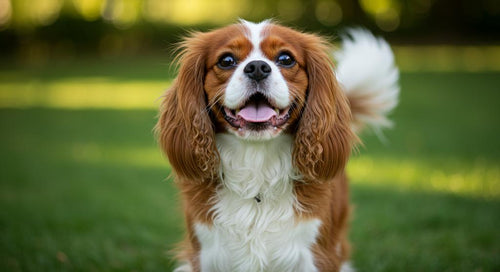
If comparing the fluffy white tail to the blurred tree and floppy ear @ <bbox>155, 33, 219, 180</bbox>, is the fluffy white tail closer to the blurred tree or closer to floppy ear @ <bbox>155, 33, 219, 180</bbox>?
floppy ear @ <bbox>155, 33, 219, 180</bbox>

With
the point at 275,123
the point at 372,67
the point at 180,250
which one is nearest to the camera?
the point at 275,123

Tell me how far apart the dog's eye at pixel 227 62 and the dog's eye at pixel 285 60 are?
31 centimetres

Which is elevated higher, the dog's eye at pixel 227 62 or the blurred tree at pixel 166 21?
the dog's eye at pixel 227 62

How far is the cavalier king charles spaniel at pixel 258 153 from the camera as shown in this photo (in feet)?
10.6

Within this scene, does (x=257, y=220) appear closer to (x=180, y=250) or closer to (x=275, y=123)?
(x=275, y=123)

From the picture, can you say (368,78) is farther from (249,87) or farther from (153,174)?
(153,174)

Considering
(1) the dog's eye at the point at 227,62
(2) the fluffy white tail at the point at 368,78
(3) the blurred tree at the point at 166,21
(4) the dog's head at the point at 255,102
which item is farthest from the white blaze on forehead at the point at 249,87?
(3) the blurred tree at the point at 166,21

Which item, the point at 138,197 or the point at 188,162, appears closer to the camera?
the point at 188,162

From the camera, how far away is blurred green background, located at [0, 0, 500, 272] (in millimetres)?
4676

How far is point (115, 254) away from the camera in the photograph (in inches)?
181

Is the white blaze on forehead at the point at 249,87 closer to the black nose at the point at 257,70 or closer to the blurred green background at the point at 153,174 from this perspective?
the black nose at the point at 257,70

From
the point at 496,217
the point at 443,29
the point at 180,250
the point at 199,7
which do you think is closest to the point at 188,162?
the point at 180,250

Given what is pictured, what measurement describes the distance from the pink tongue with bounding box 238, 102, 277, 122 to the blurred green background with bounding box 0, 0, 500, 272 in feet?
3.67

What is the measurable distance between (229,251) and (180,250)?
0.75m
